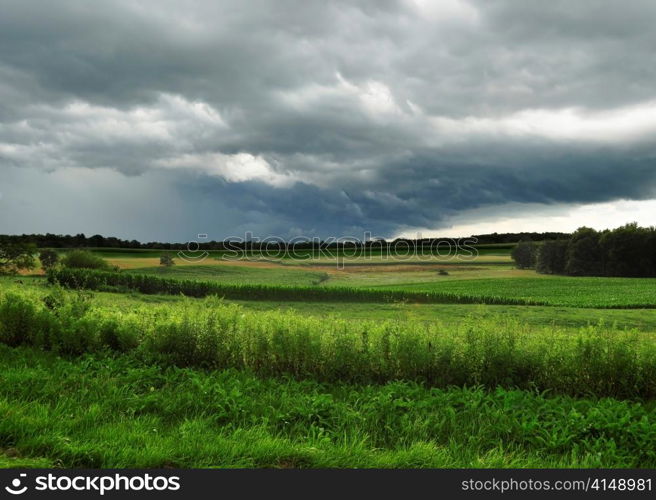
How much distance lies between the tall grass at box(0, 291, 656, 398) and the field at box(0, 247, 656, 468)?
29 millimetres

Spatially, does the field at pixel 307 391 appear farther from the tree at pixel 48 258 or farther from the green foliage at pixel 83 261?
the tree at pixel 48 258

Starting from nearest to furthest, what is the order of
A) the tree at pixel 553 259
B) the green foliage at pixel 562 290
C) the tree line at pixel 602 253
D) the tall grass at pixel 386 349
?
1. the tall grass at pixel 386 349
2. the green foliage at pixel 562 290
3. the tree line at pixel 602 253
4. the tree at pixel 553 259

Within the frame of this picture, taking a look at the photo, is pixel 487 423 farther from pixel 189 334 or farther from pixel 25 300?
pixel 25 300

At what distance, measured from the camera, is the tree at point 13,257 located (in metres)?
43.5

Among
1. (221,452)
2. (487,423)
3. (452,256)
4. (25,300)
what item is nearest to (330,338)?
(487,423)

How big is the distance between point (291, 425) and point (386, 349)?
3.22 meters

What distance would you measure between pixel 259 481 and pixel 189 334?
5949mm

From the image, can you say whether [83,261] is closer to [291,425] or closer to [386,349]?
[386,349]

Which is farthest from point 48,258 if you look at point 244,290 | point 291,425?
point 291,425

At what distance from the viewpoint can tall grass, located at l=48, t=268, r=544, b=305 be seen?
40656 mm

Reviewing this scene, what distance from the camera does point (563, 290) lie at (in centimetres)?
4984

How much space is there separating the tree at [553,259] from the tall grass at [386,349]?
67.4 meters

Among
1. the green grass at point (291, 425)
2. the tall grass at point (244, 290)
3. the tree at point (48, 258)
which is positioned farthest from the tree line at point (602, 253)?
the green grass at point (291, 425)

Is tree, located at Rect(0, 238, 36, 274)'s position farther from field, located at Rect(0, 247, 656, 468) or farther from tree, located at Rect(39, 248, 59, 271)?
field, located at Rect(0, 247, 656, 468)
